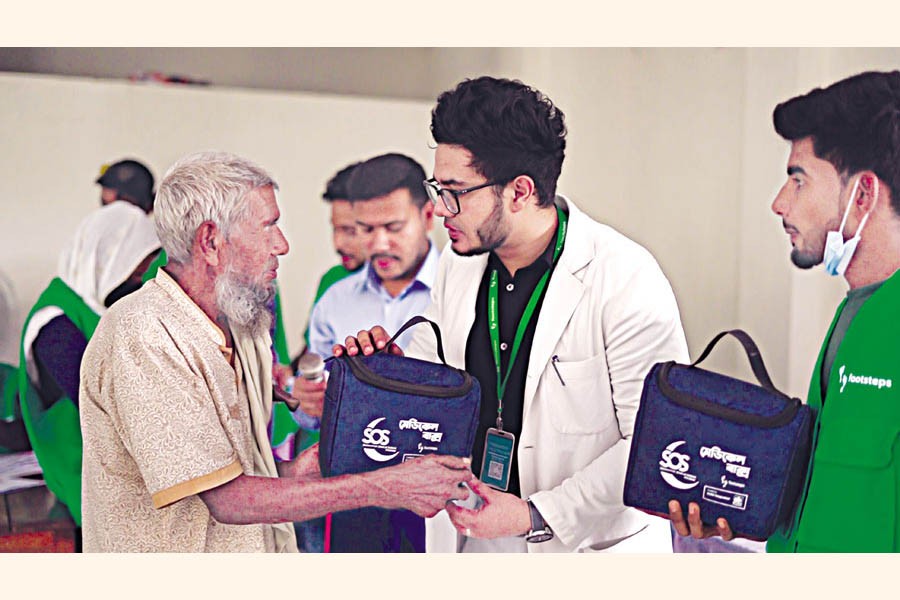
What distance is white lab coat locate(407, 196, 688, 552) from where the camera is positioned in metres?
2.56

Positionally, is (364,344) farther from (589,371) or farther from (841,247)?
(841,247)

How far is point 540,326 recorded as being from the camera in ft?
8.43

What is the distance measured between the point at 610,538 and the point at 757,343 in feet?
2.29

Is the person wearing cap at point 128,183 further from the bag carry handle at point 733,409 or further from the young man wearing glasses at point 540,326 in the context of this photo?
the bag carry handle at point 733,409

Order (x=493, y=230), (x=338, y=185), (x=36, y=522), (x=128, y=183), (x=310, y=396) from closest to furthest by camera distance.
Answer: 1. (x=493, y=230)
2. (x=310, y=396)
3. (x=36, y=522)
4. (x=128, y=183)
5. (x=338, y=185)

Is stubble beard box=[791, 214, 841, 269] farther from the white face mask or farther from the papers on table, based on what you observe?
the papers on table

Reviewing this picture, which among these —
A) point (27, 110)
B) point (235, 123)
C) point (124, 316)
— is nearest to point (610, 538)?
point (124, 316)

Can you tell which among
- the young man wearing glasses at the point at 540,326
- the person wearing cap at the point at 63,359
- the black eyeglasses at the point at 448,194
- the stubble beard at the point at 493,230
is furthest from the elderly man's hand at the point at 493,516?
the person wearing cap at the point at 63,359

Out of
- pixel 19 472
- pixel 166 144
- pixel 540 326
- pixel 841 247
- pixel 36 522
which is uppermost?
pixel 166 144

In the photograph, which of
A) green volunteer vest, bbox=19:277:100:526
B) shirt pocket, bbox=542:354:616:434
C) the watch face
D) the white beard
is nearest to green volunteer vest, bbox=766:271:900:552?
shirt pocket, bbox=542:354:616:434

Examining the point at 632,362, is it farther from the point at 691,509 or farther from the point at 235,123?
the point at 235,123

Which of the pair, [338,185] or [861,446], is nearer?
[861,446]

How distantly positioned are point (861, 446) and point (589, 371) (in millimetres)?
693

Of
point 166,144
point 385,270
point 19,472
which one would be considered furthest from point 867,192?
point 19,472
